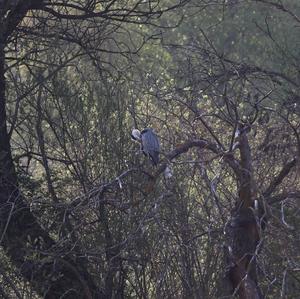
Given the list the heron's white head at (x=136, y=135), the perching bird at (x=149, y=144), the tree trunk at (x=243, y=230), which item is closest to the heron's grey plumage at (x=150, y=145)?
the perching bird at (x=149, y=144)

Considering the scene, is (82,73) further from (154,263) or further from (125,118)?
(154,263)

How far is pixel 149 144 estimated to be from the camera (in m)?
8.01

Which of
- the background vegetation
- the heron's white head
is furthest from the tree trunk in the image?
the heron's white head

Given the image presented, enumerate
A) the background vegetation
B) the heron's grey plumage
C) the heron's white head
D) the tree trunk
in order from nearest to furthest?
1. the tree trunk
2. the background vegetation
3. the heron's grey plumage
4. the heron's white head

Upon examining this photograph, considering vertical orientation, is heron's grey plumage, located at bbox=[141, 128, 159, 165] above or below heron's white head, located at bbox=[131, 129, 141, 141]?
below

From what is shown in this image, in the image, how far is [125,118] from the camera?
936 cm

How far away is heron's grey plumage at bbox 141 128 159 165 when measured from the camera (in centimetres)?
797

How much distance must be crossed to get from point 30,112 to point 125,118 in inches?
40.2

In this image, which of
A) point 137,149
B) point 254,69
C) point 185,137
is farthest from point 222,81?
point 137,149

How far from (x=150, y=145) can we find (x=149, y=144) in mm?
23

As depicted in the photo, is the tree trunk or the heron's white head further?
the heron's white head

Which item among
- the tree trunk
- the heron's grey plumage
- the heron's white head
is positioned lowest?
the tree trunk

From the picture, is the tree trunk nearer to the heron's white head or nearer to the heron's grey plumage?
the heron's grey plumage

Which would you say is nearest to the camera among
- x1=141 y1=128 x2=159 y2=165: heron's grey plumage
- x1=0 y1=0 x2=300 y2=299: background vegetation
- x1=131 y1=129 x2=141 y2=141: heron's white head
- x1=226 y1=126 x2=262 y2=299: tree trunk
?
x1=226 y1=126 x2=262 y2=299: tree trunk
